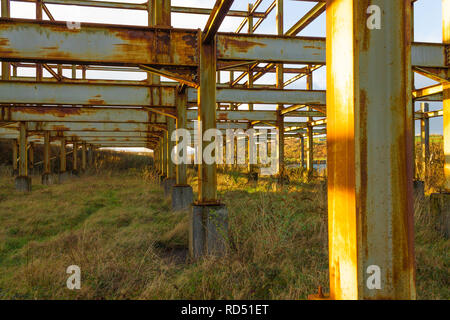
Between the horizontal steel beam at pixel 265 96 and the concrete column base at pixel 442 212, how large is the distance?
4.84 m

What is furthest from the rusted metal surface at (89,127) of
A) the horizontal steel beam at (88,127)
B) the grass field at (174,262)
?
the grass field at (174,262)

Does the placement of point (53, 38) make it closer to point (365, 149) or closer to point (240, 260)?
point (240, 260)

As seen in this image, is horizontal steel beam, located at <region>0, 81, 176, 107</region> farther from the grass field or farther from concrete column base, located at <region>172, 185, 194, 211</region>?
the grass field

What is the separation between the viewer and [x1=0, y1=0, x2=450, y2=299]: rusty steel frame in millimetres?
1737

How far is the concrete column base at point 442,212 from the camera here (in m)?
5.55

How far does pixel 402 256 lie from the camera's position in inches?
68.2

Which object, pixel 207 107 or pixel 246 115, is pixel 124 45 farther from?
pixel 246 115

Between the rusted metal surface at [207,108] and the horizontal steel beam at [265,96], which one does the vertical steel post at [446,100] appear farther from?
the rusted metal surface at [207,108]

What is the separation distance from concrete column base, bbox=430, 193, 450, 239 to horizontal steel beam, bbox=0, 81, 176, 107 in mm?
7430

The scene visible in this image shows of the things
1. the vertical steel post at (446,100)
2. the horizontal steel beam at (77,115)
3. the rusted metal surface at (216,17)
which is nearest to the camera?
the rusted metal surface at (216,17)

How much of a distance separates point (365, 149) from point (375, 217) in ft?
1.33

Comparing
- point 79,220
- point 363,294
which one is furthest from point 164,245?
point 363,294

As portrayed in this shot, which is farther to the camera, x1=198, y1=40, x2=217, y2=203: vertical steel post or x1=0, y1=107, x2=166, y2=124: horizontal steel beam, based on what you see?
x1=0, y1=107, x2=166, y2=124: horizontal steel beam

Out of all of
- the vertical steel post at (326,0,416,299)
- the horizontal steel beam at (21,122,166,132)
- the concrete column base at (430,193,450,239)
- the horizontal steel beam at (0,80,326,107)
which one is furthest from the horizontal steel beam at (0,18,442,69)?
the horizontal steel beam at (21,122,166,132)
